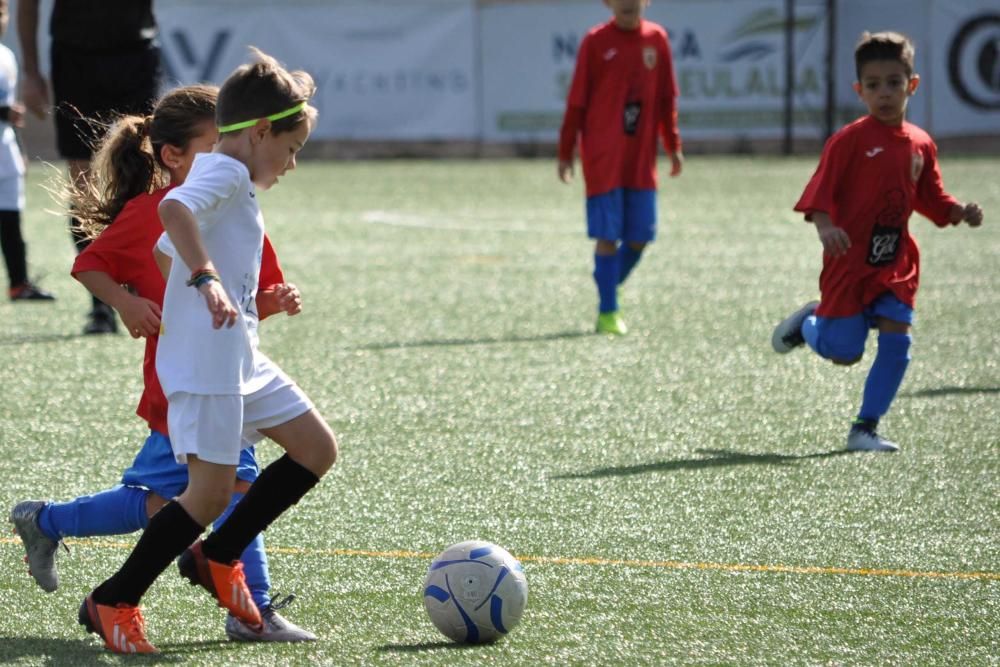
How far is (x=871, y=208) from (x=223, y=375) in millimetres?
2976

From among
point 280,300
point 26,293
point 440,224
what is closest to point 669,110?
point 26,293

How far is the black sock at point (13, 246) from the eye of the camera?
29.7ft

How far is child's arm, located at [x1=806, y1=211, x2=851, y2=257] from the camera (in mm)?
5309

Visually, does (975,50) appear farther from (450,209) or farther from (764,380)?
(764,380)

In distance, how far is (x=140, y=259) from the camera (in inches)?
148

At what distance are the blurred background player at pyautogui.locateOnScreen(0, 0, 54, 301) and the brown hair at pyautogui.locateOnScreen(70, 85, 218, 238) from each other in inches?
212

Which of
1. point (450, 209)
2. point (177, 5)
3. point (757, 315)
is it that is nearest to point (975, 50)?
point (450, 209)

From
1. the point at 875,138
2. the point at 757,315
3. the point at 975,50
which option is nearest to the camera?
the point at 875,138

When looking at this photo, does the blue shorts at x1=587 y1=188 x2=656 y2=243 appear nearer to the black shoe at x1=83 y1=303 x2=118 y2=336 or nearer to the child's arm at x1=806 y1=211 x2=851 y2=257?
the black shoe at x1=83 y1=303 x2=118 y2=336

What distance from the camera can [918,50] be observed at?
19.1m

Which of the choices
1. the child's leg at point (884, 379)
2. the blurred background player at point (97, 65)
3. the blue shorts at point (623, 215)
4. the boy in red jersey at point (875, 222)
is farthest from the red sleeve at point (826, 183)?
the blurred background player at point (97, 65)

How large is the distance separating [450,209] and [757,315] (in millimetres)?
6379

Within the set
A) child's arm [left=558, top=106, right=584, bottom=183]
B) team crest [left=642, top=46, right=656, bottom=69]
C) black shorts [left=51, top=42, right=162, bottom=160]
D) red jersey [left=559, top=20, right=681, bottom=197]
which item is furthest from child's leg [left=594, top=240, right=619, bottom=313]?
black shorts [left=51, top=42, right=162, bottom=160]

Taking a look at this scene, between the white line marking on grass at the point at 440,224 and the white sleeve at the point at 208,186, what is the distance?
962cm
